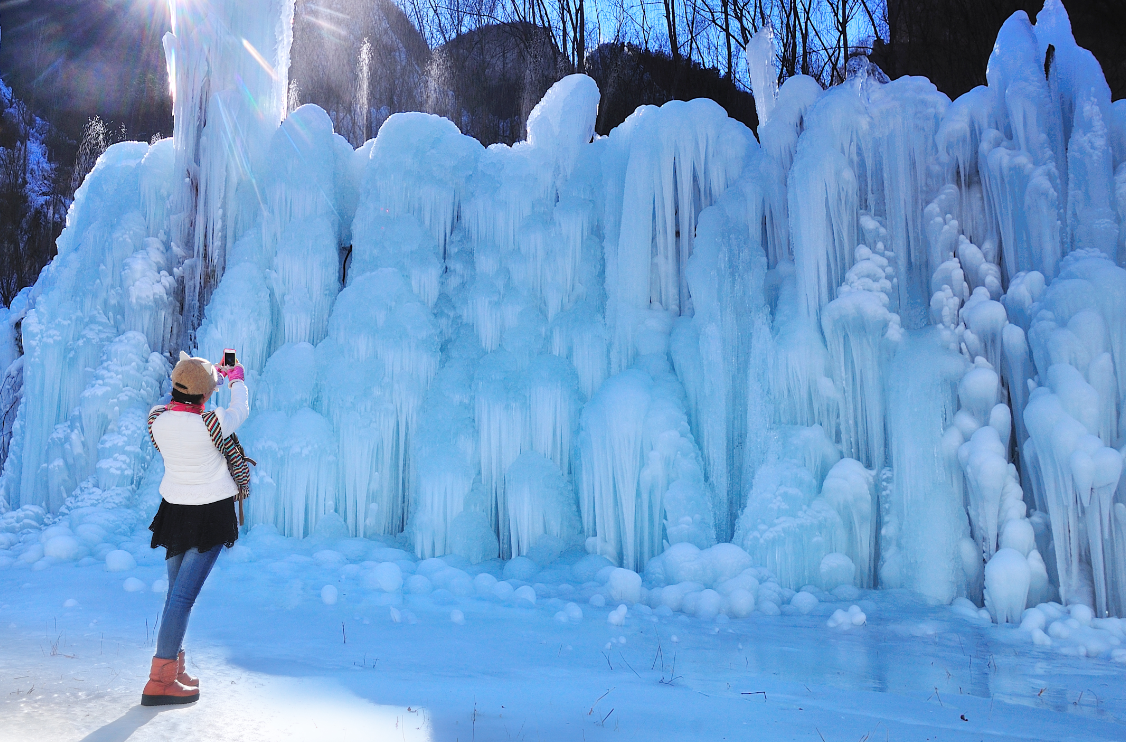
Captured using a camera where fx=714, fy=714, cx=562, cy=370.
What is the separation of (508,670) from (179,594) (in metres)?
1.62

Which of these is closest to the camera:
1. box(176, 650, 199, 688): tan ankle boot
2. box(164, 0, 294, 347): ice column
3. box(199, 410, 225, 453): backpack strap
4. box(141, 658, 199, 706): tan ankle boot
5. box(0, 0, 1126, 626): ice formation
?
box(141, 658, 199, 706): tan ankle boot

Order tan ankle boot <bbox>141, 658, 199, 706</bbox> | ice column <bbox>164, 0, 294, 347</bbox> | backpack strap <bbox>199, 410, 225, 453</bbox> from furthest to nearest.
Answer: ice column <bbox>164, 0, 294, 347</bbox> → backpack strap <bbox>199, 410, 225, 453</bbox> → tan ankle boot <bbox>141, 658, 199, 706</bbox>

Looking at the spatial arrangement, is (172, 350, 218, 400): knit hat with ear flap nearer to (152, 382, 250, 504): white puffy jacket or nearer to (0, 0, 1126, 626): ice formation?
(152, 382, 250, 504): white puffy jacket

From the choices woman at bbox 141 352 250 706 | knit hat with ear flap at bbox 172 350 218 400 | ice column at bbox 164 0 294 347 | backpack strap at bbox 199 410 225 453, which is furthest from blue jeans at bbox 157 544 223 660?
ice column at bbox 164 0 294 347

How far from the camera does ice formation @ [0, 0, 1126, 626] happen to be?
538 cm

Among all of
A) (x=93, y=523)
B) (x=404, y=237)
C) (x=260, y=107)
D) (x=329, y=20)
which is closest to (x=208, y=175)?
(x=260, y=107)

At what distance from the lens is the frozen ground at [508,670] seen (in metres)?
2.77

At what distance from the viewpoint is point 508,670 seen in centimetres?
367

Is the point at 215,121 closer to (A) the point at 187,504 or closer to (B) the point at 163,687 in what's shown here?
(A) the point at 187,504

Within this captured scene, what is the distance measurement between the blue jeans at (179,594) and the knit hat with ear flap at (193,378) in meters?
0.66

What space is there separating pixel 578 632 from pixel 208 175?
6.44m

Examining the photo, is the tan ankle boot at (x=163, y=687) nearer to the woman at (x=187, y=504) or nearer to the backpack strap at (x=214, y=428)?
the woman at (x=187, y=504)

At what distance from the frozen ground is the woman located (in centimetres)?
36

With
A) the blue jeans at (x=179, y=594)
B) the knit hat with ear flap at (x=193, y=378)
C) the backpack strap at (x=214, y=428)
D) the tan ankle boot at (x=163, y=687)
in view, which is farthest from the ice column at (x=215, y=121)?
the tan ankle boot at (x=163, y=687)
